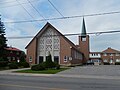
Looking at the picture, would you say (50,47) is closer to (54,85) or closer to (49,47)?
(49,47)

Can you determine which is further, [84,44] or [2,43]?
[84,44]

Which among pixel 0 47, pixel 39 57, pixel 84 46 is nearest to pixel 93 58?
pixel 84 46

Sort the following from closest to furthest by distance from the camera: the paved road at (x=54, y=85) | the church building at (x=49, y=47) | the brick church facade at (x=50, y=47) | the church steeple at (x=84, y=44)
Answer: the paved road at (x=54, y=85) → the brick church facade at (x=50, y=47) → the church building at (x=49, y=47) → the church steeple at (x=84, y=44)

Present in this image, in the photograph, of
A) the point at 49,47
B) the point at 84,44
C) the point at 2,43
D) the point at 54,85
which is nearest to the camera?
the point at 54,85

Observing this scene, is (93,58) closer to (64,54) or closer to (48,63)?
(64,54)

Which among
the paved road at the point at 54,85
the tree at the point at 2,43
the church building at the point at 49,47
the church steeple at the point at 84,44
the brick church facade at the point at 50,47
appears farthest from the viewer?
the church steeple at the point at 84,44

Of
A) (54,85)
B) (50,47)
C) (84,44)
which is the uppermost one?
(84,44)

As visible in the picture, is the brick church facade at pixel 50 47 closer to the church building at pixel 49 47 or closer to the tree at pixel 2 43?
the church building at pixel 49 47

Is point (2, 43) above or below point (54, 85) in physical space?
above

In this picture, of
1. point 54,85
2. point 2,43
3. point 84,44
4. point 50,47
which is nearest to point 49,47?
point 50,47

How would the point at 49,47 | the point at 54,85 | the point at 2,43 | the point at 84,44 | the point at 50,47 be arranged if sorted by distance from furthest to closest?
1. the point at 84,44
2. the point at 49,47
3. the point at 50,47
4. the point at 2,43
5. the point at 54,85

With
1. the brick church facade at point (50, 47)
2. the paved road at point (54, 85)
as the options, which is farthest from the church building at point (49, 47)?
the paved road at point (54, 85)

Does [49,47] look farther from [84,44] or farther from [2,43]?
[84,44]

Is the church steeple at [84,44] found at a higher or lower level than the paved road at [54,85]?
higher
